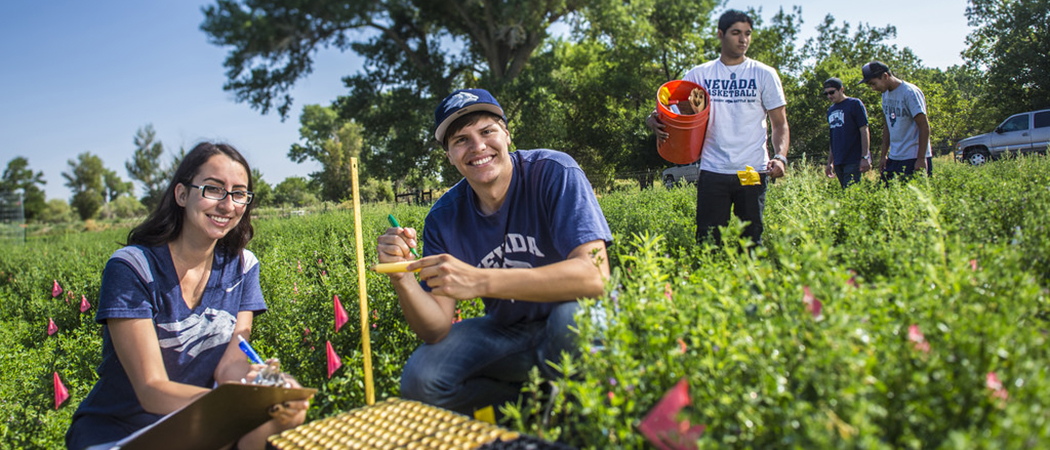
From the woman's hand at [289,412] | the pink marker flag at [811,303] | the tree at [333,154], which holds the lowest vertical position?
the woman's hand at [289,412]

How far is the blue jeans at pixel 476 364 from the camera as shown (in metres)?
2.40

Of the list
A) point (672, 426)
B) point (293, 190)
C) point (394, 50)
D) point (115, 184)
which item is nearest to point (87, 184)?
point (115, 184)

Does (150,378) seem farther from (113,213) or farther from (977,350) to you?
(113,213)

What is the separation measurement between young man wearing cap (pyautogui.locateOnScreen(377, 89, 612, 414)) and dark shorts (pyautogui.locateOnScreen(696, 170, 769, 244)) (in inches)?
74.7

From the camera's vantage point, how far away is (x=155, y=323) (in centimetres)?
242

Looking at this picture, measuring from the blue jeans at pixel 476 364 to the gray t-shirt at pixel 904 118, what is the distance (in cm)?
504

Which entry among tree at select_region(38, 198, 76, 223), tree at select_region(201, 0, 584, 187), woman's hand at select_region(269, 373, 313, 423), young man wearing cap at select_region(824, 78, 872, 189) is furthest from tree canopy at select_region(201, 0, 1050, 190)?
tree at select_region(38, 198, 76, 223)

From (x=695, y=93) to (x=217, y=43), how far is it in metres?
25.1

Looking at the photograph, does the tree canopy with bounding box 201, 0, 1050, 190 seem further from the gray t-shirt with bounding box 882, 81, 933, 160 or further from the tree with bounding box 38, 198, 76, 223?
the tree with bounding box 38, 198, 76, 223

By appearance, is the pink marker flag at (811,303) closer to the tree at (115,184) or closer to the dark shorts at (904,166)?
the dark shorts at (904,166)

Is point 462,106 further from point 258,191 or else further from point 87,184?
point 87,184

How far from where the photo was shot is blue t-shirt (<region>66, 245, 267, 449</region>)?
2.28m

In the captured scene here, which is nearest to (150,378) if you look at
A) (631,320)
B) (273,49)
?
(631,320)

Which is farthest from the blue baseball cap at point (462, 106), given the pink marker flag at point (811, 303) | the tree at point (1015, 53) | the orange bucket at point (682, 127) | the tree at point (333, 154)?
the tree at point (333, 154)
